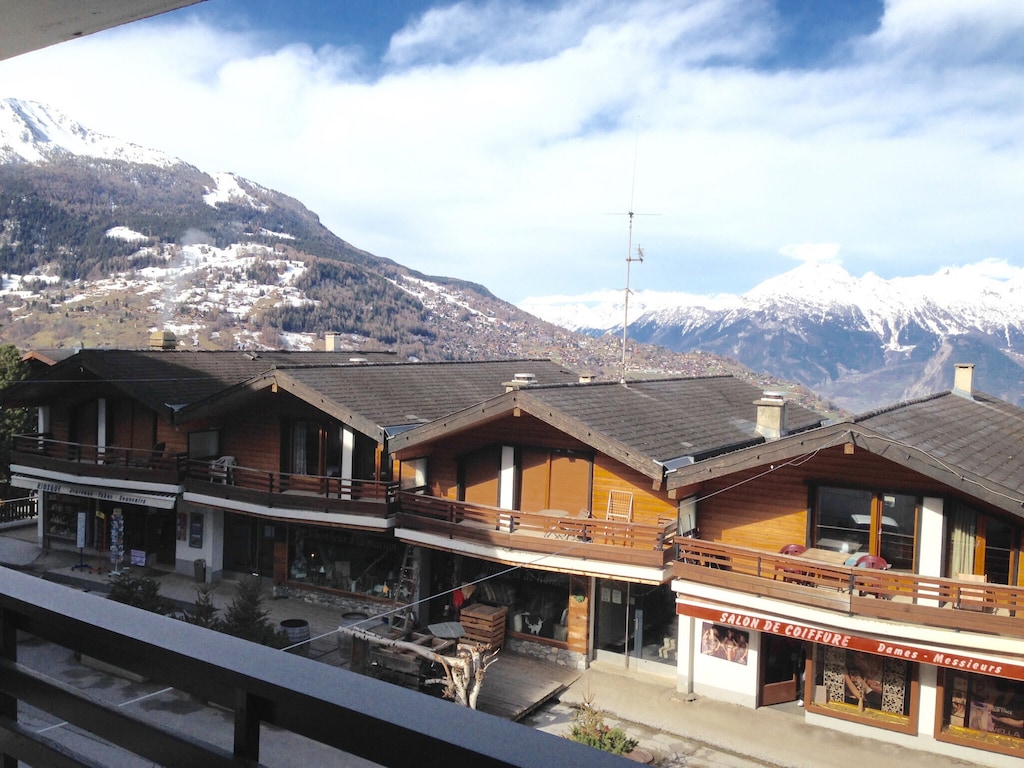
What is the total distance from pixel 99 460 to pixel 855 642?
19446 mm

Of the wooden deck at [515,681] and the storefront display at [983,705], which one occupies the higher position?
the storefront display at [983,705]

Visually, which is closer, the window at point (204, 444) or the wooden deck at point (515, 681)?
the wooden deck at point (515, 681)

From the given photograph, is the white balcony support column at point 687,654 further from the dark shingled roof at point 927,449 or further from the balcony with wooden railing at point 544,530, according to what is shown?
the dark shingled roof at point 927,449

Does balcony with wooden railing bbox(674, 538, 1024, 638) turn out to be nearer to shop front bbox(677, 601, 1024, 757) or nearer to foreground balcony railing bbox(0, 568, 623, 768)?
shop front bbox(677, 601, 1024, 757)

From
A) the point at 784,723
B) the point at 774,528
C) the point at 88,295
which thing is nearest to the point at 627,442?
the point at 774,528

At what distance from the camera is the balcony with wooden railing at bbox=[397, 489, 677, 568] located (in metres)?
14.6

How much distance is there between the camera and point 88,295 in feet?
435

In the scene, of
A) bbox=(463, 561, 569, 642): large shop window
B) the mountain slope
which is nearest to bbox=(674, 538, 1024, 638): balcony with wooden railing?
bbox=(463, 561, 569, 642): large shop window

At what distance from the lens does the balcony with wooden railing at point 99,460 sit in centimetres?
2081

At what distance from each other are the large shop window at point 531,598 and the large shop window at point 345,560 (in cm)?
270

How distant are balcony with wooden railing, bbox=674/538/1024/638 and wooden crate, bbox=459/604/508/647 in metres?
4.23

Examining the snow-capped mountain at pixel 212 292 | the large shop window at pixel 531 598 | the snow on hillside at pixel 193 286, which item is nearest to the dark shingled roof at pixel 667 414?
the large shop window at pixel 531 598

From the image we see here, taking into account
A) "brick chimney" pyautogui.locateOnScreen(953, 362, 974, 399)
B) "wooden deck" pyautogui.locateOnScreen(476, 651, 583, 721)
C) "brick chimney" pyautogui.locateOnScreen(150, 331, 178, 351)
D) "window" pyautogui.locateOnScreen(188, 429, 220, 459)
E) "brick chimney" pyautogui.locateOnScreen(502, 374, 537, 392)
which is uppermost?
"brick chimney" pyautogui.locateOnScreen(150, 331, 178, 351)

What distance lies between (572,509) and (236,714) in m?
15.7
